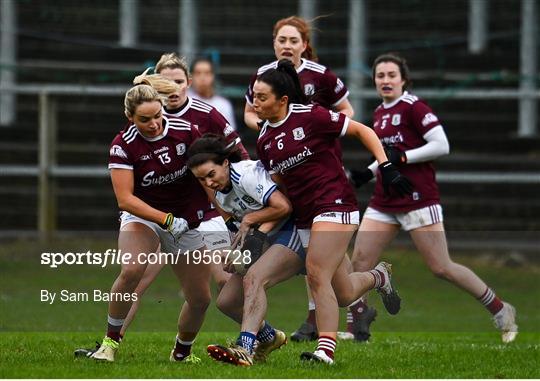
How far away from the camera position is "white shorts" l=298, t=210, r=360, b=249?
27.8ft

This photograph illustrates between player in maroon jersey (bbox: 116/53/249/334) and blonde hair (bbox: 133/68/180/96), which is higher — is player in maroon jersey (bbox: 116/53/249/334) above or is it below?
below

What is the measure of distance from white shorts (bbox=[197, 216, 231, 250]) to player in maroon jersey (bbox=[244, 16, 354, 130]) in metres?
1.29

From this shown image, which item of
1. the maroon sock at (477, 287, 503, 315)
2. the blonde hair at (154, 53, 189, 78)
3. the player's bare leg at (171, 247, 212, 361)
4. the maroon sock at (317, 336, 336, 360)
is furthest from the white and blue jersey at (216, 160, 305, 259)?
the maroon sock at (477, 287, 503, 315)

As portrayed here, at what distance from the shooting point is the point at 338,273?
872cm

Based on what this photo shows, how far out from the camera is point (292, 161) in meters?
8.48

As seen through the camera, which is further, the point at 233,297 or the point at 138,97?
the point at 233,297

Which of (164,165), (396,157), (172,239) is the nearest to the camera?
(164,165)

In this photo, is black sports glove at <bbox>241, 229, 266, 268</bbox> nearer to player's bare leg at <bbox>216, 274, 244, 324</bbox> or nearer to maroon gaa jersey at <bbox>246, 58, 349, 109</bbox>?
player's bare leg at <bbox>216, 274, 244, 324</bbox>

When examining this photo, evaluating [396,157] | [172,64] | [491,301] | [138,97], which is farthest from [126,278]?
[491,301]

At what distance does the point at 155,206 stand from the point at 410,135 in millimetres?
2532

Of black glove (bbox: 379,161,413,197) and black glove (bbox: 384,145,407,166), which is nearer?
black glove (bbox: 379,161,413,197)

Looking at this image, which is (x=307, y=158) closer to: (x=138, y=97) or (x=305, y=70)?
(x=138, y=97)

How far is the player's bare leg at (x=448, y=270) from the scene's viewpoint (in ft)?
34.3

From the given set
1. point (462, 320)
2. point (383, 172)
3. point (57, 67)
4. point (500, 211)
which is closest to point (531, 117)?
point (500, 211)
